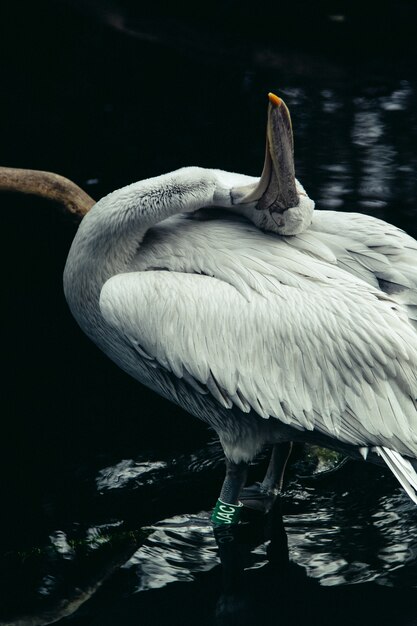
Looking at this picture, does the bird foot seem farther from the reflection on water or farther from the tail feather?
the tail feather

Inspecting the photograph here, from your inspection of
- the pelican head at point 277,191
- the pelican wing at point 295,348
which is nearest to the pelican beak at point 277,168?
the pelican head at point 277,191

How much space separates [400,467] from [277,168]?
1.14m

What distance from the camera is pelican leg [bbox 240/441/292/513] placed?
419 cm

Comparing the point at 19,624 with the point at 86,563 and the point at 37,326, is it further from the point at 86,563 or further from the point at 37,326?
the point at 37,326

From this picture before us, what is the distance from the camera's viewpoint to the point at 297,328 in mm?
3598

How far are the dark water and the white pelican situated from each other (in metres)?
0.38

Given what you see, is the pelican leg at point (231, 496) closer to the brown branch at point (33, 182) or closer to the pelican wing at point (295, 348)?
the pelican wing at point (295, 348)

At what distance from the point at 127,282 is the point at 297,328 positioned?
2.11ft

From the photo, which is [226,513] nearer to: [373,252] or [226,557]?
[226,557]

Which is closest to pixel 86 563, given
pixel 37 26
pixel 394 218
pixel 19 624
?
pixel 19 624

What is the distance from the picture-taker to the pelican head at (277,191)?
3682 millimetres

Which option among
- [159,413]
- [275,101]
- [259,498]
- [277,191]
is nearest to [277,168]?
[277,191]

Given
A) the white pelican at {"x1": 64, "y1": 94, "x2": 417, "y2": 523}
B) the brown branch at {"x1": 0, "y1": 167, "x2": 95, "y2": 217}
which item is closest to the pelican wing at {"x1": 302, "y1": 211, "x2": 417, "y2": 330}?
the white pelican at {"x1": 64, "y1": 94, "x2": 417, "y2": 523}

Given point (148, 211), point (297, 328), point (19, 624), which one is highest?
point (148, 211)
